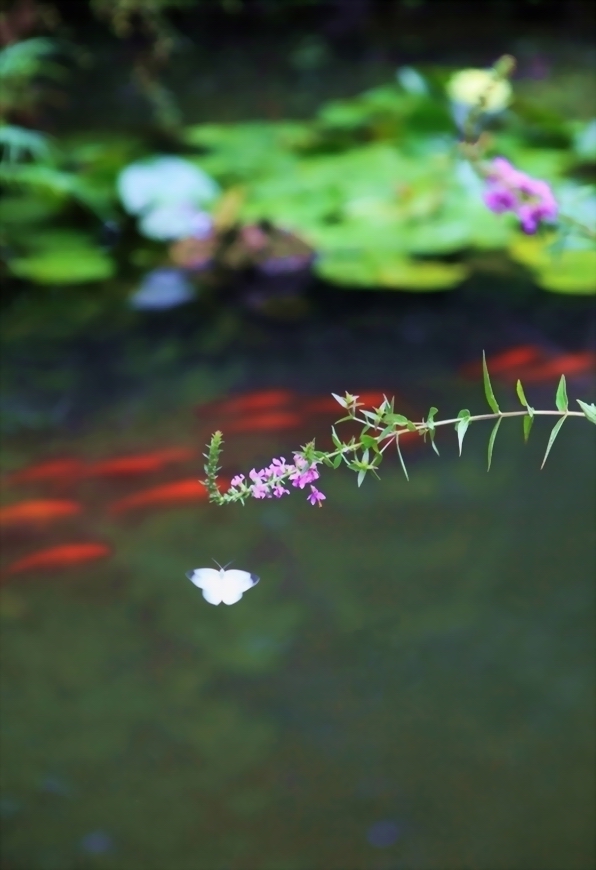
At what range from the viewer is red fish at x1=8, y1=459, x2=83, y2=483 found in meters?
1.15

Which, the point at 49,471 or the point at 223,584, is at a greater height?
the point at 49,471

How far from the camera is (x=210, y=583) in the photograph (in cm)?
56

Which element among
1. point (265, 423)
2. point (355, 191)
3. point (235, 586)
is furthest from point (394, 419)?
point (355, 191)

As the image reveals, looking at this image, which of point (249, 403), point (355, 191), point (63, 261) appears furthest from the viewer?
point (355, 191)

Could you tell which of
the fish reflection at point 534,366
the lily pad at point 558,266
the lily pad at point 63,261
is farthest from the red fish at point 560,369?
the lily pad at point 63,261

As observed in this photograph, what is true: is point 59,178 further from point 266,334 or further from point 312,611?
point 312,611

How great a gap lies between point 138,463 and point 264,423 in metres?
0.17

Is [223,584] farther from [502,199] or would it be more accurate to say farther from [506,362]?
[506,362]

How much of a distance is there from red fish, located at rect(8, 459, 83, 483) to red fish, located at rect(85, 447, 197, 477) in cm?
2

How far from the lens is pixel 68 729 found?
81cm

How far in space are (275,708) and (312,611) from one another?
12cm

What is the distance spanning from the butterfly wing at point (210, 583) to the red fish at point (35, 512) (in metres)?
0.55

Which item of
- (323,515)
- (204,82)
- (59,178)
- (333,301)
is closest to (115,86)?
(204,82)

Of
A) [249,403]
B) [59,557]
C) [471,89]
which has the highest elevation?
[471,89]
